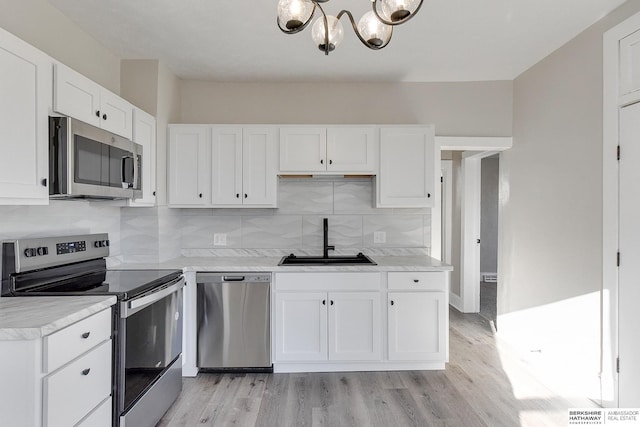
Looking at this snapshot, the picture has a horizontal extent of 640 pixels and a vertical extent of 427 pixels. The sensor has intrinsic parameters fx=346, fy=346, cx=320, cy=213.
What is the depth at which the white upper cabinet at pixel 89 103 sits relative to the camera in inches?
71.7

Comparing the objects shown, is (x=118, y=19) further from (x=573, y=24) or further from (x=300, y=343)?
(x=573, y=24)

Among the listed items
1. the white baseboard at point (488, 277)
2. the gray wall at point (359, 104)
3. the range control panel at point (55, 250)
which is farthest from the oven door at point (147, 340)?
the white baseboard at point (488, 277)

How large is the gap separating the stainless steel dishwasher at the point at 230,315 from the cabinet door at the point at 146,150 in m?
0.73

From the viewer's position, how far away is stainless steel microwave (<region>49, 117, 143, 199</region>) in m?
1.77

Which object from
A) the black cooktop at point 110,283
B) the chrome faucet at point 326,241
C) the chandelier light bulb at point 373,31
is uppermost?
the chandelier light bulb at point 373,31

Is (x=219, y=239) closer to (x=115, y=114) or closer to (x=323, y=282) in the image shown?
(x=323, y=282)

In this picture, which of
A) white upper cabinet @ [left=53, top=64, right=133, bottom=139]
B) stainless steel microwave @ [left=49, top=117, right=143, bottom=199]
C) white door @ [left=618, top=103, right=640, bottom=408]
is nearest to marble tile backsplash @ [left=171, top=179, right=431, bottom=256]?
stainless steel microwave @ [left=49, top=117, right=143, bottom=199]

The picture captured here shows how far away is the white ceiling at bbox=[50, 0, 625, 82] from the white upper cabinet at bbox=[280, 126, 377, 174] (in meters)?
0.56

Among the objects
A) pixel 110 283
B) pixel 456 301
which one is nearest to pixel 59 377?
pixel 110 283

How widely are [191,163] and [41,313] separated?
1.83m

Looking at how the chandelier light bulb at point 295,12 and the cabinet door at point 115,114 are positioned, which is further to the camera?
the cabinet door at point 115,114

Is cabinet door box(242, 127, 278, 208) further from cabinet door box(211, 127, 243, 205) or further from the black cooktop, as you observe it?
the black cooktop

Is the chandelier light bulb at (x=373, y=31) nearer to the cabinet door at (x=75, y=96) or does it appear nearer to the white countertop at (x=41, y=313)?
the cabinet door at (x=75, y=96)

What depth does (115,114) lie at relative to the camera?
236 centimetres
